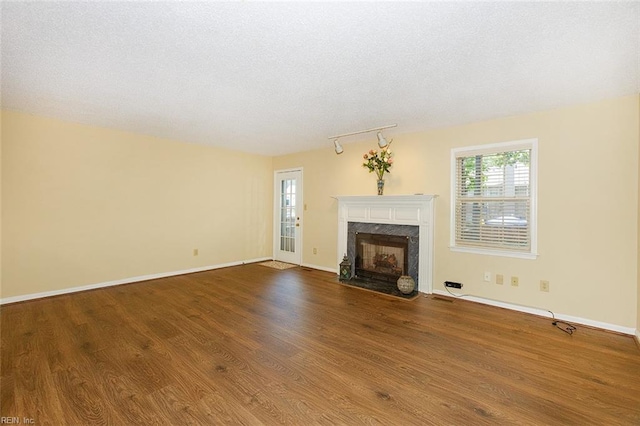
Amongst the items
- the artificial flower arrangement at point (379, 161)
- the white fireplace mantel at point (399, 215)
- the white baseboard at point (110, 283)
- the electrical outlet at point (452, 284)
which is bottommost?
the white baseboard at point (110, 283)

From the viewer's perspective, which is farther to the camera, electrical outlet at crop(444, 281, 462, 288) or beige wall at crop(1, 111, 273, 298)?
electrical outlet at crop(444, 281, 462, 288)

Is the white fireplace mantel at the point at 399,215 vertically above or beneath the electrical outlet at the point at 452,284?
above

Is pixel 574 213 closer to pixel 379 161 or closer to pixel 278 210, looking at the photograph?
pixel 379 161

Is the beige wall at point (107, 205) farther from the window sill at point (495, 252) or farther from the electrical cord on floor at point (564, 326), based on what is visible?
the electrical cord on floor at point (564, 326)

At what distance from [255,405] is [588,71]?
12.1 feet

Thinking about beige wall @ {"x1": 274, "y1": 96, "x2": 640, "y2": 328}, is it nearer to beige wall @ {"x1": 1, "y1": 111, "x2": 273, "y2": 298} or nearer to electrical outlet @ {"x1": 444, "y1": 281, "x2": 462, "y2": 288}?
electrical outlet @ {"x1": 444, "y1": 281, "x2": 462, "y2": 288}

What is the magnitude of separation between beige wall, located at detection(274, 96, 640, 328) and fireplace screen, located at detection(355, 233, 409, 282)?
0.55 meters

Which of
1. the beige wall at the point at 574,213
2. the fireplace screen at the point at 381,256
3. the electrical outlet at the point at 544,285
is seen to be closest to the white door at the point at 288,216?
the fireplace screen at the point at 381,256

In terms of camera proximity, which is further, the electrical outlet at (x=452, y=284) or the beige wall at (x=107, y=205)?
the electrical outlet at (x=452, y=284)

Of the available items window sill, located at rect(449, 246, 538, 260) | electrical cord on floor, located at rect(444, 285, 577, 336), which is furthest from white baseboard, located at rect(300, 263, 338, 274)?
electrical cord on floor, located at rect(444, 285, 577, 336)

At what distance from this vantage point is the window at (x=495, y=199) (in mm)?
3381

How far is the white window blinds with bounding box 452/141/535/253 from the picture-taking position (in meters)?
3.40

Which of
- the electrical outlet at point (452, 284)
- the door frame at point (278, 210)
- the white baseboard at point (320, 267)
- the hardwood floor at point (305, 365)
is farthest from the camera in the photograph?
the door frame at point (278, 210)

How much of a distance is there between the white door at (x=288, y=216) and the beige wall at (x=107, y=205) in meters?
0.78
